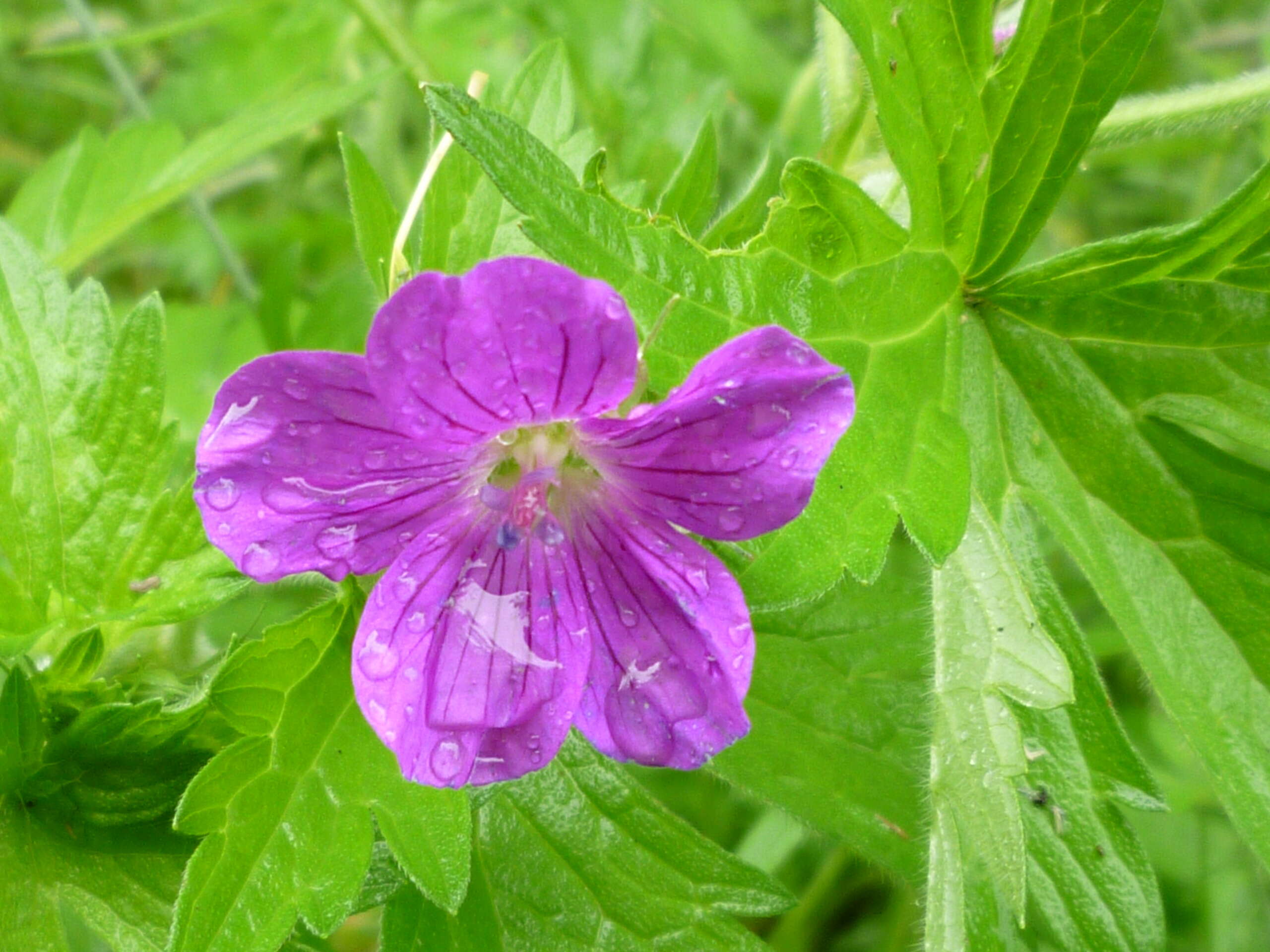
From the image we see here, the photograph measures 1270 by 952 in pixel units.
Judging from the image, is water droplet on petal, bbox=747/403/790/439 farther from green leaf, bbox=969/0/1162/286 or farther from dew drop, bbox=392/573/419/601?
green leaf, bbox=969/0/1162/286

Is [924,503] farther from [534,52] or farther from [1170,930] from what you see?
[1170,930]

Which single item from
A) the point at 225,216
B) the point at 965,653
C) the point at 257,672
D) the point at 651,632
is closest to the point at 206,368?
the point at 225,216

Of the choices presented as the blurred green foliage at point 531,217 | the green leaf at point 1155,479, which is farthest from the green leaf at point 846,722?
the green leaf at point 1155,479

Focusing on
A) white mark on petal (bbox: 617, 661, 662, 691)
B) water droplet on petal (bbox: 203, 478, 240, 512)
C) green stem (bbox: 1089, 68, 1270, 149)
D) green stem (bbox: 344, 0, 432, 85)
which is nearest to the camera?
water droplet on petal (bbox: 203, 478, 240, 512)

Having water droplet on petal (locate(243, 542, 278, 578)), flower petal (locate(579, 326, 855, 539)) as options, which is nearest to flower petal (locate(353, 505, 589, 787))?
water droplet on petal (locate(243, 542, 278, 578))

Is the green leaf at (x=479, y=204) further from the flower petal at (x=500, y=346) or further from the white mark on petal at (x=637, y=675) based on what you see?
the white mark on petal at (x=637, y=675)
